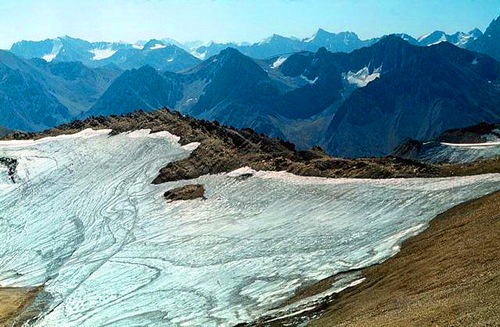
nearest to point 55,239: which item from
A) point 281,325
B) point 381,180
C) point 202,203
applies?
point 202,203

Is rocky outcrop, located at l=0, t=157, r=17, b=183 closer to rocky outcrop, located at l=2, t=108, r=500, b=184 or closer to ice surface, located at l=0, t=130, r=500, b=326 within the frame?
ice surface, located at l=0, t=130, r=500, b=326

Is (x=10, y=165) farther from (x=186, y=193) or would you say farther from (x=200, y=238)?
(x=200, y=238)

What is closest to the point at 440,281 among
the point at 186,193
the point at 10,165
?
the point at 186,193

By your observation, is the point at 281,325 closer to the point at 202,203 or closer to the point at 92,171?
the point at 202,203

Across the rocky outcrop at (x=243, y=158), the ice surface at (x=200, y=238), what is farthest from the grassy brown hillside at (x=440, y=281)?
the rocky outcrop at (x=243, y=158)

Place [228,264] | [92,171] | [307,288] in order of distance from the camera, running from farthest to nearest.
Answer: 1. [92,171]
2. [228,264]
3. [307,288]

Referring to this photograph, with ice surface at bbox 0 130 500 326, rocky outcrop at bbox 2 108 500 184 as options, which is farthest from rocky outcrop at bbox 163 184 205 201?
rocky outcrop at bbox 2 108 500 184
